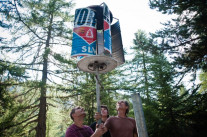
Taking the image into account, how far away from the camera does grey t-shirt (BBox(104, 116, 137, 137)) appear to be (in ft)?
8.64

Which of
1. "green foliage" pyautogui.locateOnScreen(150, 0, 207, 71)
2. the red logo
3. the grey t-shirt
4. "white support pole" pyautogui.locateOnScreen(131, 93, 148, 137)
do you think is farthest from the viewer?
"green foliage" pyautogui.locateOnScreen(150, 0, 207, 71)

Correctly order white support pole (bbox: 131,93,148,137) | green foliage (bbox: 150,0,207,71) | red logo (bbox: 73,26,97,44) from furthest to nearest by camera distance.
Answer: green foliage (bbox: 150,0,207,71)
red logo (bbox: 73,26,97,44)
white support pole (bbox: 131,93,148,137)

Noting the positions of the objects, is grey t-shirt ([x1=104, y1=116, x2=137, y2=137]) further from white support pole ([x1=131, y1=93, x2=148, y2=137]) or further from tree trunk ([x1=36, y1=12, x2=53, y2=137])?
tree trunk ([x1=36, y1=12, x2=53, y2=137])

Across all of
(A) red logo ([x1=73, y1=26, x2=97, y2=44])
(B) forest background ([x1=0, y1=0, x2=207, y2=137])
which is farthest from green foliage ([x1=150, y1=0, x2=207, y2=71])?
(A) red logo ([x1=73, y1=26, x2=97, y2=44])

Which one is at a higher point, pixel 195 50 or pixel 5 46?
pixel 5 46

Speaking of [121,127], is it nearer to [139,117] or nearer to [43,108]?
[139,117]

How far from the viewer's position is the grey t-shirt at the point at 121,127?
2634 millimetres

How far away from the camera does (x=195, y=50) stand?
7.09 m

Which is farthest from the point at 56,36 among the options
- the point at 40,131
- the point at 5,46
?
the point at 40,131

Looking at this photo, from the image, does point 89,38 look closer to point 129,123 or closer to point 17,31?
point 129,123

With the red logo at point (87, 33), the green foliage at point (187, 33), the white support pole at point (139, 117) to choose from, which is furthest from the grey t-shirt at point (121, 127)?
the green foliage at point (187, 33)

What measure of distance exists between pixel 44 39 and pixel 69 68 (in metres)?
3.18

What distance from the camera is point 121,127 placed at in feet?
8.81

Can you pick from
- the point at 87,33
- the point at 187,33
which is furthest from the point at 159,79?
the point at 87,33
